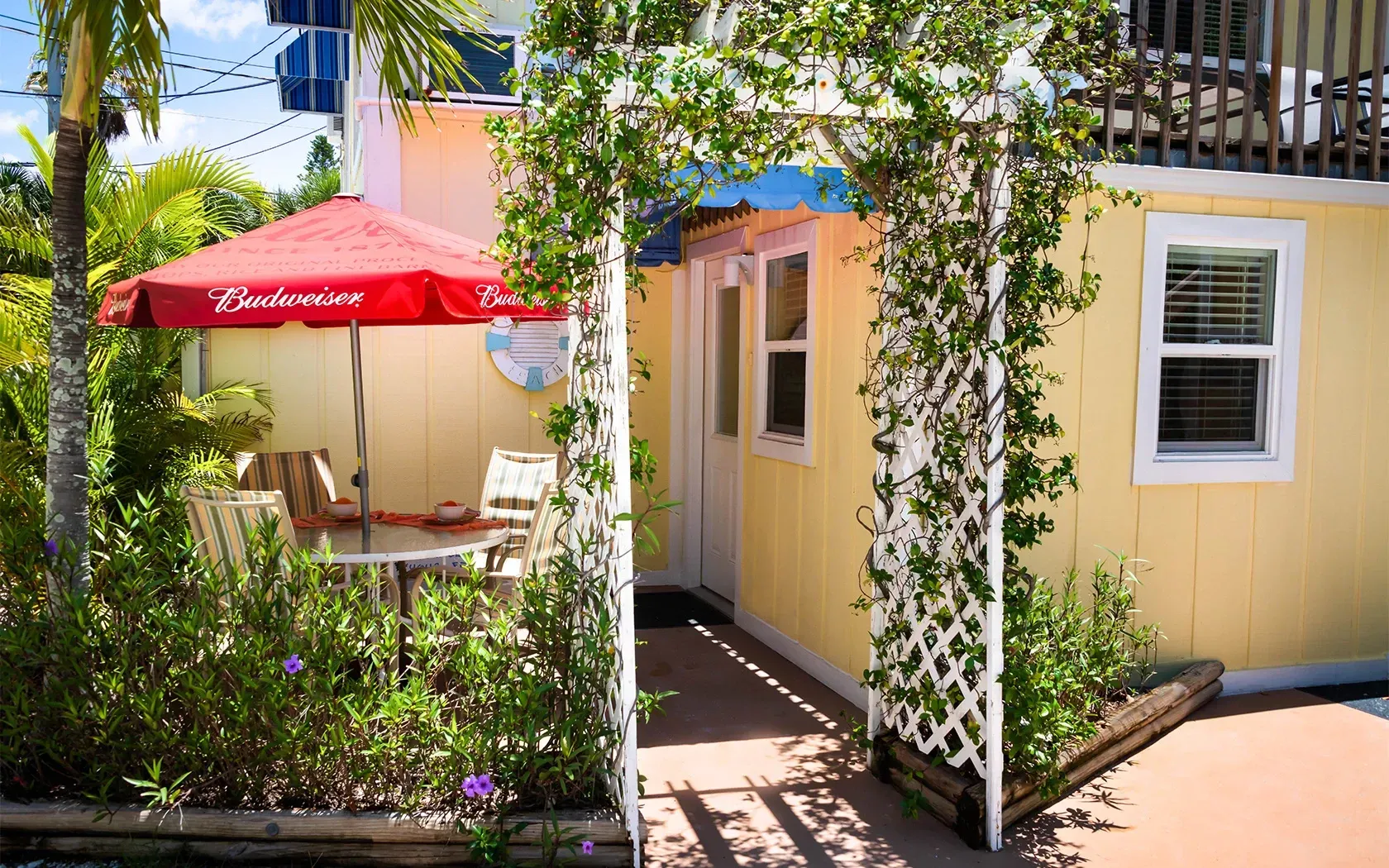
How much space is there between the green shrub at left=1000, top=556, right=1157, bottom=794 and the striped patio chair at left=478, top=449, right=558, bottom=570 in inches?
102

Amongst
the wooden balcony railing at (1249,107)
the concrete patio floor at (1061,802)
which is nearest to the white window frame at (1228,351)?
the wooden balcony railing at (1249,107)

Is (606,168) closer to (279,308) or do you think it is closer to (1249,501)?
(279,308)

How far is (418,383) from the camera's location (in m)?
6.39

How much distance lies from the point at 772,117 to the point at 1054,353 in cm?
233

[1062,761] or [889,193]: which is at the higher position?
[889,193]

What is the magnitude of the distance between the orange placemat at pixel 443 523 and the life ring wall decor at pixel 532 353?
56.0 inches

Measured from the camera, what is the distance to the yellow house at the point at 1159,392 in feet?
16.5

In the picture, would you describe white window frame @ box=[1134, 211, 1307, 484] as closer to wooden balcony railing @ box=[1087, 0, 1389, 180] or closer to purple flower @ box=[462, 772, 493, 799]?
wooden balcony railing @ box=[1087, 0, 1389, 180]

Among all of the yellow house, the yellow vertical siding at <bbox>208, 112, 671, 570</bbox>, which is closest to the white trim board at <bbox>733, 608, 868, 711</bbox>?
the yellow house

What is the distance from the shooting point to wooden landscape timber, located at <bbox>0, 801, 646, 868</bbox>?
3229 mm

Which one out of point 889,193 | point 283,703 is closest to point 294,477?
point 283,703

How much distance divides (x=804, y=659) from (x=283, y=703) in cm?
308

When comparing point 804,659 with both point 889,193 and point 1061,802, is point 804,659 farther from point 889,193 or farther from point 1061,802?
point 889,193

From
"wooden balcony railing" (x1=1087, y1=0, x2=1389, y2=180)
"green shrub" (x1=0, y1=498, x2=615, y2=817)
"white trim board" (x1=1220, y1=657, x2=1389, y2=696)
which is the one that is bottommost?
"white trim board" (x1=1220, y1=657, x2=1389, y2=696)
